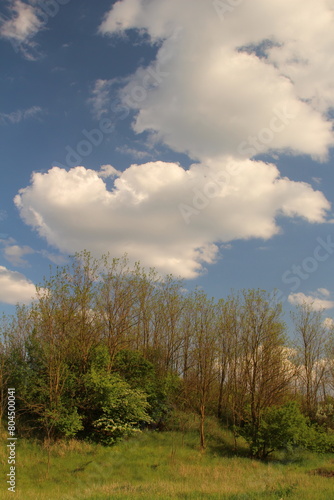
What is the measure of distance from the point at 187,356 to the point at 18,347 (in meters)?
17.1

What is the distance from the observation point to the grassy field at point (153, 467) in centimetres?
1978

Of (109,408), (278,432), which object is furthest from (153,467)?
(278,432)

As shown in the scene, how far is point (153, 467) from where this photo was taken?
24.6m

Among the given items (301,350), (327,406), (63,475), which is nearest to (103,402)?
(63,475)

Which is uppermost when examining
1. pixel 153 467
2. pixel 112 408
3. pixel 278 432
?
pixel 112 408

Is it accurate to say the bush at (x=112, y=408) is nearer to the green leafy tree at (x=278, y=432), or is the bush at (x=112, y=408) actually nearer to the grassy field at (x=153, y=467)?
the grassy field at (x=153, y=467)

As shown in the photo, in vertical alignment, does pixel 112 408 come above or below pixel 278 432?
above

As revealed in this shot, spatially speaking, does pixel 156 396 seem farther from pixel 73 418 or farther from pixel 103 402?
pixel 73 418

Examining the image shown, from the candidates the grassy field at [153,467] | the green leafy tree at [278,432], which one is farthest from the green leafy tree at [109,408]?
the green leafy tree at [278,432]

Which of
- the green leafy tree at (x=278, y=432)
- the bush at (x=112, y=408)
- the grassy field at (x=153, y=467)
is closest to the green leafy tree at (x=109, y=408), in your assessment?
the bush at (x=112, y=408)

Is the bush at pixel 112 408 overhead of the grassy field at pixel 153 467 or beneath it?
overhead

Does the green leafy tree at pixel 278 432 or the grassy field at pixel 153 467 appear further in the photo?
the green leafy tree at pixel 278 432

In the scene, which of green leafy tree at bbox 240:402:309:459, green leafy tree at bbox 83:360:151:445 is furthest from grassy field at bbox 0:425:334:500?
green leafy tree at bbox 83:360:151:445

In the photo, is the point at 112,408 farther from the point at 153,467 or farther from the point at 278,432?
the point at 278,432
